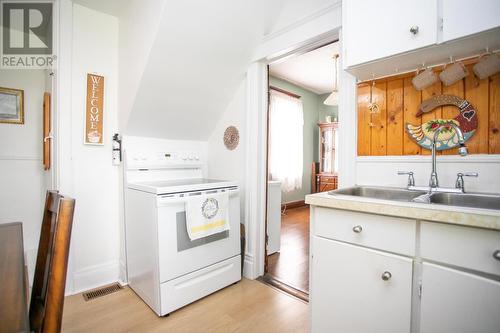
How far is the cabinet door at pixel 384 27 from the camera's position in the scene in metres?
1.15

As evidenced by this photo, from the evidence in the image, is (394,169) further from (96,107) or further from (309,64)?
(309,64)

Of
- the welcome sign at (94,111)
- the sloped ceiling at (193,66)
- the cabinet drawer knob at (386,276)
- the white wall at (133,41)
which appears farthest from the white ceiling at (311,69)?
the cabinet drawer knob at (386,276)

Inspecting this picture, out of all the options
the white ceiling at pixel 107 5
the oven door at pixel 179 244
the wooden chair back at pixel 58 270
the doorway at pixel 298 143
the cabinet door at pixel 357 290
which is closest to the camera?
the wooden chair back at pixel 58 270

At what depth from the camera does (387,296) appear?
102 cm

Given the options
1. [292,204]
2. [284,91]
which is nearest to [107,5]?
[284,91]

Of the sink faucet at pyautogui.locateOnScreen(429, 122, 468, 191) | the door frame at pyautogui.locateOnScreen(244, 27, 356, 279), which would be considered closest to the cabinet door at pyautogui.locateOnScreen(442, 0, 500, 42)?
the sink faucet at pyautogui.locateOnScreen(429, 122, 468, 191)

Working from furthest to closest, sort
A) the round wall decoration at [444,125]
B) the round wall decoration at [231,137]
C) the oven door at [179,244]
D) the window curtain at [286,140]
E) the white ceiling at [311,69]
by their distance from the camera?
the window curtain at [286,140], the white ceiling at [311,69], the round wall decoration at [231,137], the oven door at [179,244], the round wall decoration at [444,125]

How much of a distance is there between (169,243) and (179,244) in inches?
3.2

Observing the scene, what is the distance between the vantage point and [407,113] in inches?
59.0

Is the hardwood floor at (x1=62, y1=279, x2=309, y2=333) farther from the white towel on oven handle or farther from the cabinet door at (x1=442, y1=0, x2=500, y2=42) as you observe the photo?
the cabinet door at (x1=442, y1=0, x2=500, y2=42)

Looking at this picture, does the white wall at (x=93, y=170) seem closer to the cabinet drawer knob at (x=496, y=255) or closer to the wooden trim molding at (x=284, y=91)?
the cabinet drawer knob at (x=496, y=255)

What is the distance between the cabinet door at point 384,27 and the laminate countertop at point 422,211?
78 cm

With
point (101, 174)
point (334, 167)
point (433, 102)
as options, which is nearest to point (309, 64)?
point (334, 167)

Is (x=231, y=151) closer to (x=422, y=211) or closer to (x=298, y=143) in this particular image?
(x=422, y=211)
